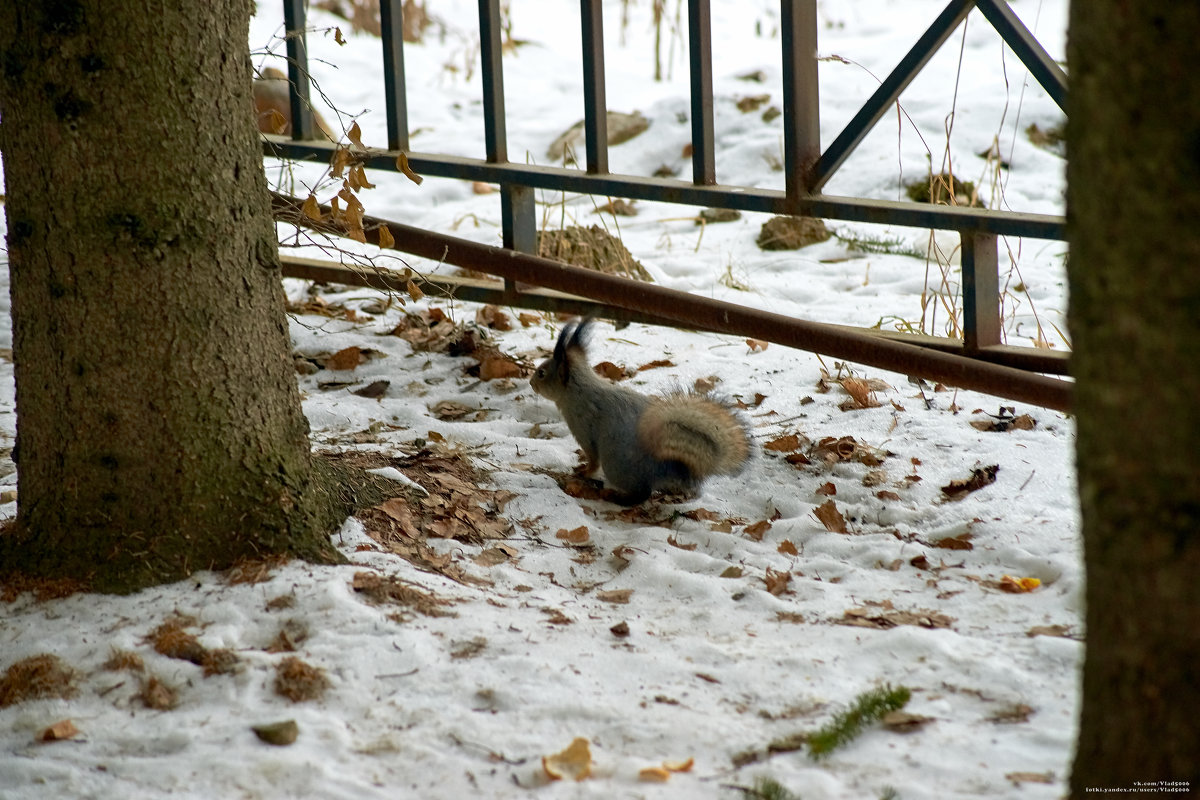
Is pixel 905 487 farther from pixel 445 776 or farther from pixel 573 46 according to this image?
pixel 573 46

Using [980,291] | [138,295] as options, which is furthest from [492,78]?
[138,295]

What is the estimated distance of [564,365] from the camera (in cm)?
377

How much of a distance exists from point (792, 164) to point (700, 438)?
0.92m

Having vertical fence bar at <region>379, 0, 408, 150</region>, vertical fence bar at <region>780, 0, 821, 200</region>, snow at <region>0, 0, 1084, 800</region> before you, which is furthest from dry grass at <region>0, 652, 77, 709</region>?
vertical fence bar at <region>379, 0, 408, 150</region>

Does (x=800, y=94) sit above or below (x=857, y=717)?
above

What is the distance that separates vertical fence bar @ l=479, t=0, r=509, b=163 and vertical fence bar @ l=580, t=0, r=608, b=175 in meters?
0.37

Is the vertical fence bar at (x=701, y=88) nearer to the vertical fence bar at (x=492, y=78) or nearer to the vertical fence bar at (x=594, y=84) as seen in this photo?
the vertical fence bar at (x=594, y=84)

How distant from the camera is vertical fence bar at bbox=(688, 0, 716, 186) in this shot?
12.4ft

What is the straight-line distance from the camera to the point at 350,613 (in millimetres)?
2533

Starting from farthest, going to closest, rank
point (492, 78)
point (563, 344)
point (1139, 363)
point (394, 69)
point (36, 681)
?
point (394, 69)
point (492, 78)
point (563, 344)
point (36, 681)
point (1139, 363)

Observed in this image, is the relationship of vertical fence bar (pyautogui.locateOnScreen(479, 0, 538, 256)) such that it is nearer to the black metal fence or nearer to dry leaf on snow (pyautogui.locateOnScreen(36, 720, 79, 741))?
the black metal fence

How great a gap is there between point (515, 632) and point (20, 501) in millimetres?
1211

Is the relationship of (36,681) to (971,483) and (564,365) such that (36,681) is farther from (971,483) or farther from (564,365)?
(971,483)

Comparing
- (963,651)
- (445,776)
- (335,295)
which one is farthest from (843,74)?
(445,776)
